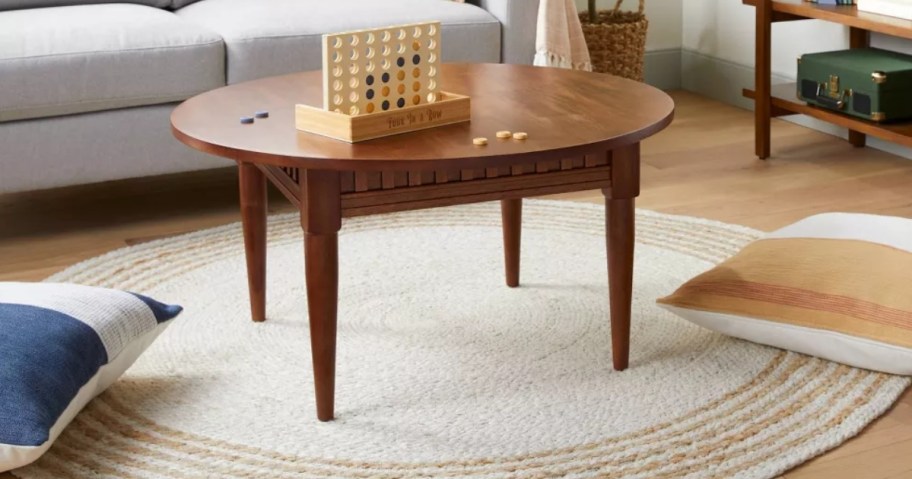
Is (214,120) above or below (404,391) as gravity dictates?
above

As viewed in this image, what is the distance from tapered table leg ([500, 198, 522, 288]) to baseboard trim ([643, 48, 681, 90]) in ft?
6.47

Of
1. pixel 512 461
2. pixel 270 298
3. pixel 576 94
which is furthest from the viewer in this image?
pixel 270 298

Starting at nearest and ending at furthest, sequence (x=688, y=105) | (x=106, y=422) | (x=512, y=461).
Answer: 1. (x=512, y=461)
2. (x=106, y=422)
3. (x=688, y=105)

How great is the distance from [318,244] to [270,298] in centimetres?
68

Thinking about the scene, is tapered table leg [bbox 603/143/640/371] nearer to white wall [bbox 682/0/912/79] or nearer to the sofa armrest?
the sofa armrest

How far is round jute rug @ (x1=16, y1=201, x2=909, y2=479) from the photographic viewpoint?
176 centimetres

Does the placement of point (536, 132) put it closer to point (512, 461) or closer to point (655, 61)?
point (512, 461)

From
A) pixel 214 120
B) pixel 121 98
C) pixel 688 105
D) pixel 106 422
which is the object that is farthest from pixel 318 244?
pixel 688 105

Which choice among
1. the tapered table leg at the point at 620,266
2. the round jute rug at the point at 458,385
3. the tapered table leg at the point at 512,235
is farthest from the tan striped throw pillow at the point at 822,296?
the tapered table leg at the point at 512,235

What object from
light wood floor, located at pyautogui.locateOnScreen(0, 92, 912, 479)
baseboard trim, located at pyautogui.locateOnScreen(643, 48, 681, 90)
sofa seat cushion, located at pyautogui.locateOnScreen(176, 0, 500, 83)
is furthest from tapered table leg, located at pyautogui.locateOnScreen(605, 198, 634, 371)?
baseboard trim, located at pyautogui.locateOnScreen(643, 48, 681, 90)

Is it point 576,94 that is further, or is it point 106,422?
point 576,94

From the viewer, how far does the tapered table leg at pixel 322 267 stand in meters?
1.74

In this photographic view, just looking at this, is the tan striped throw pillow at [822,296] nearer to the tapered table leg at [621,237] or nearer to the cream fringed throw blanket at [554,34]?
the tapered table leg at [621,237]

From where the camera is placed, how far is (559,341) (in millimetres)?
2172
